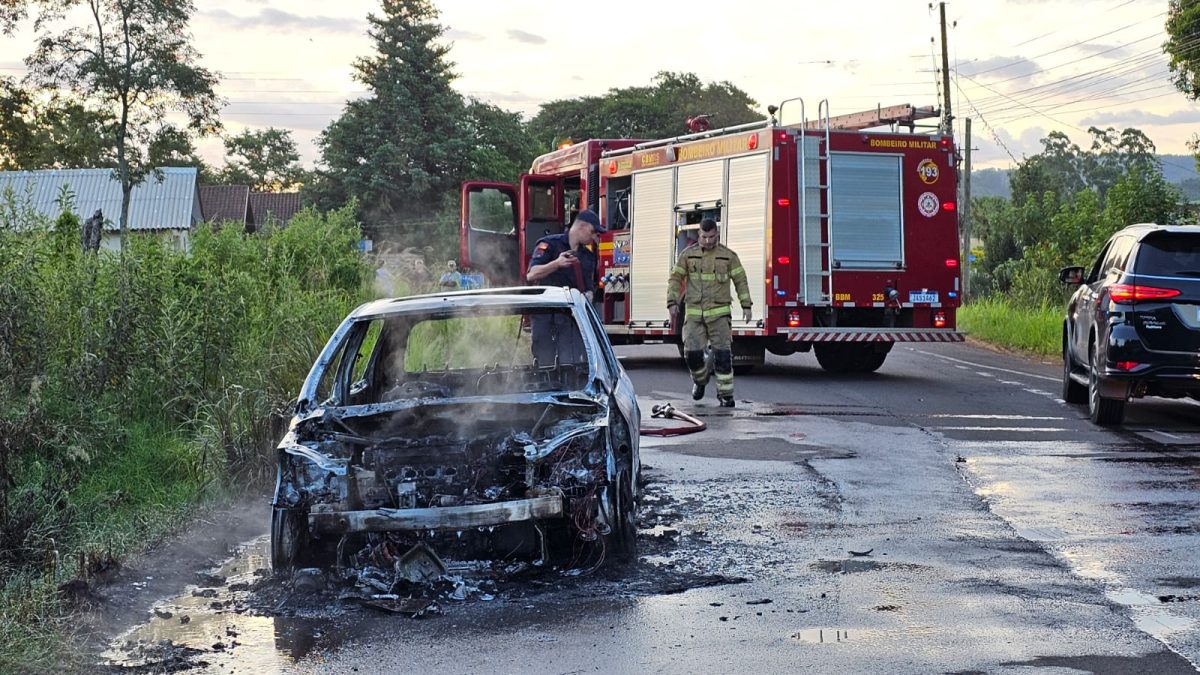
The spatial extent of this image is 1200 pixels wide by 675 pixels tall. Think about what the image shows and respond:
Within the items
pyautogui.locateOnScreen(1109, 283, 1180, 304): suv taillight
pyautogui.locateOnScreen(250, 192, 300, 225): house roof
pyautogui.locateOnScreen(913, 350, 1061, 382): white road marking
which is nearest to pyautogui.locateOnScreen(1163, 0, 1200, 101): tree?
pyautogui.locateOnScreen(913, 350, 1061, 382): white road marking

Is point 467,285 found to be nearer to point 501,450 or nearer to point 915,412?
point 915,412

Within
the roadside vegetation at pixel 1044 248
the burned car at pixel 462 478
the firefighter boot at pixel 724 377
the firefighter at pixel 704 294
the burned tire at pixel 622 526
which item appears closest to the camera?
the burned car at pixel 462 478

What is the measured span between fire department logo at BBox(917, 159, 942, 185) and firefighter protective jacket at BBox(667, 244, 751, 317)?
3.95m

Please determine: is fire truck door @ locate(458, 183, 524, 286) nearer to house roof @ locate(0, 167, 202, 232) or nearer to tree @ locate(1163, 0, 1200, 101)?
tree @ locate(1163, 0, 1200, 101)

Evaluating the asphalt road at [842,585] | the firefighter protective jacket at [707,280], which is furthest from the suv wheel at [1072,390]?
the firefighter protective jacket at [707,280]

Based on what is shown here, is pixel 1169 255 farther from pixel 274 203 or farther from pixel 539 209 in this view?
pixel 274 203

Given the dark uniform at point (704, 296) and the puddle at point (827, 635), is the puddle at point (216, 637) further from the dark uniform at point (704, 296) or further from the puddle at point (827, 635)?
the dark uniform at point (704, 296)

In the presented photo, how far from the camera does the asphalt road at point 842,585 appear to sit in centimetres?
530

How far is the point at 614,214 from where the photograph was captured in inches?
787

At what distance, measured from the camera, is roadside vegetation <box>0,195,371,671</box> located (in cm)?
859

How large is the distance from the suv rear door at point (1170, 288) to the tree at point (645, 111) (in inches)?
2418

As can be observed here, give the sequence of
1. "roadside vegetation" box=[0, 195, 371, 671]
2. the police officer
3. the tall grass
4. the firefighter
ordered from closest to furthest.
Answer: "roadside vegetation" box=[0, 195, 371, 671] < the police officer < the firefighter < the tall grass

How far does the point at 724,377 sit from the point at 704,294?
100 cm

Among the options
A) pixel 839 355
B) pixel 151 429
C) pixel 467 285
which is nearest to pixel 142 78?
pixel 467 285
